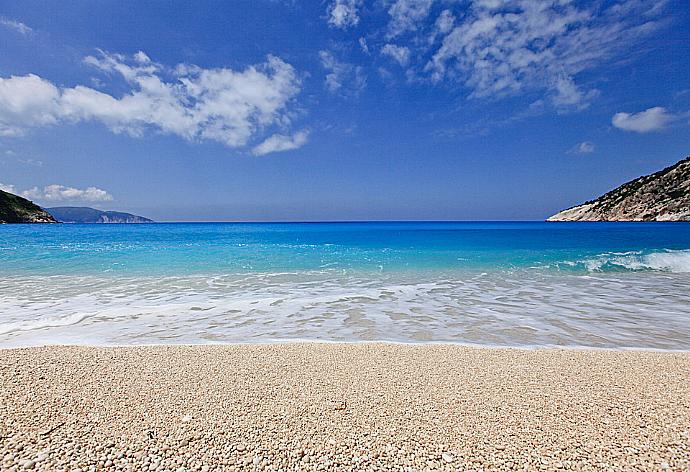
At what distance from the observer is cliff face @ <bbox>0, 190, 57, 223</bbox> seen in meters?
104

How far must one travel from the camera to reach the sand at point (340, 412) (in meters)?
2.70

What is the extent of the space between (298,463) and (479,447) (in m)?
1.49

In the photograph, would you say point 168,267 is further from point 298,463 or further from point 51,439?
point 298,463

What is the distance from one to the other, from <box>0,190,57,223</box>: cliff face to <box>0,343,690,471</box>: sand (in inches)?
5449

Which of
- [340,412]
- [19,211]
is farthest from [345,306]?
[19,211]

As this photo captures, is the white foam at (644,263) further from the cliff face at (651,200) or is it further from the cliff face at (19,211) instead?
the cliff face at (19,211)

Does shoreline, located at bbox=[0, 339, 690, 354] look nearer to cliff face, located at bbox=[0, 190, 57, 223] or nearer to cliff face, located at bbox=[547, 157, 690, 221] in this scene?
cliff face, located at bbox=[547, 157, 690, 221]

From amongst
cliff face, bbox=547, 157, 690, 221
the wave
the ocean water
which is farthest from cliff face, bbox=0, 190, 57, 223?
cliff face, bbox=547, 157, 690, 221

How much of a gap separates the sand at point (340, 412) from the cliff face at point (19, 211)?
138407mm

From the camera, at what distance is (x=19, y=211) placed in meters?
110

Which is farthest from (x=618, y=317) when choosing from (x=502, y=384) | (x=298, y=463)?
A: (x=298, y=463)

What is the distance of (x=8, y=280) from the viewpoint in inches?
485

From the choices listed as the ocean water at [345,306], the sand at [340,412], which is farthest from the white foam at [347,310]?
the sand at [340,412]

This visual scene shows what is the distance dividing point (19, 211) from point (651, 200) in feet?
649
